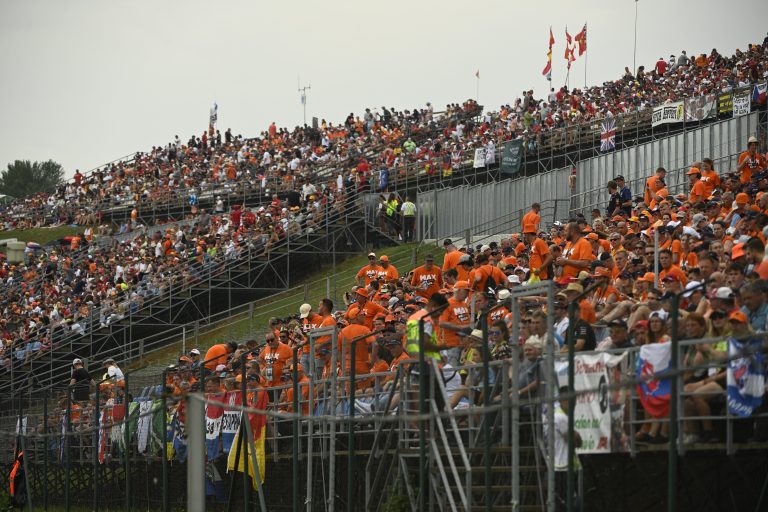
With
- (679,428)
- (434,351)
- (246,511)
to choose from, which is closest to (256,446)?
(246,511)

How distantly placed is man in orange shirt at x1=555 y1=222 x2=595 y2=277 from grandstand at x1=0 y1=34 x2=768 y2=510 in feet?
0.15

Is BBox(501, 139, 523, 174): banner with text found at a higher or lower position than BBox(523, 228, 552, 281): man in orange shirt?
higher

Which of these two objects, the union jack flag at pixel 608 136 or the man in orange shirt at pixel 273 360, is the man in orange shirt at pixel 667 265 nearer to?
the man in orange shirt at pixel 273 360

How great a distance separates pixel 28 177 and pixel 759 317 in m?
120

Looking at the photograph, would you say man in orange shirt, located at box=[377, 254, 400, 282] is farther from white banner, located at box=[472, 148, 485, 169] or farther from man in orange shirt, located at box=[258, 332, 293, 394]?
white banner, located at box=[472, 148, 485, 169]

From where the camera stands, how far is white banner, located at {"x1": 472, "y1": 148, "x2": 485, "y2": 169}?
42125 millimetres

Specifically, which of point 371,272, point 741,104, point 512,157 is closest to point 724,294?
point 371,272

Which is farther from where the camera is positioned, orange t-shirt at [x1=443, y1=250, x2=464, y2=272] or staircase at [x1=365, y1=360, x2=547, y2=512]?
orange t-shirt at [x1=443, y1=250, x2=464, y2=272]

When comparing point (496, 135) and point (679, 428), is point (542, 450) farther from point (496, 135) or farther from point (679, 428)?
point (496, 135)

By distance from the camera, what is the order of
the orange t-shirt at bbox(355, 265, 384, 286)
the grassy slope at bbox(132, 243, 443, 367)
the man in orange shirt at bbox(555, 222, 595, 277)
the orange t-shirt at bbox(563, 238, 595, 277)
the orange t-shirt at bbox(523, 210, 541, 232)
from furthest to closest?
the grassy slope at bbox(132, 243, 443, 367), the orange t-shirt at bbox(355, 265, 384, 286), the orange t-shirt at bbox(523, 210, 541, 232), the orange t-shirt at bbox(563, 238, 595, 277), the man in orange shirt at bbox(555, 222, 595, 277)

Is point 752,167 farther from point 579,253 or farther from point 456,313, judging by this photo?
point 456,313

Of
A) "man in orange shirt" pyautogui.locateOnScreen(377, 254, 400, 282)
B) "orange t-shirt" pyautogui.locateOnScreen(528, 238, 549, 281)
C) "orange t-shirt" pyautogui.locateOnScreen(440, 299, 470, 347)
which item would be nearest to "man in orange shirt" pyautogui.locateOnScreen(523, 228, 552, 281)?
"orange t-shirt" pyautogui.locateOnScreen(528, 238, 549, 281)

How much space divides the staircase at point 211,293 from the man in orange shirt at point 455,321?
76.2ft

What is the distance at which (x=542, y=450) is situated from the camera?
12.6m
